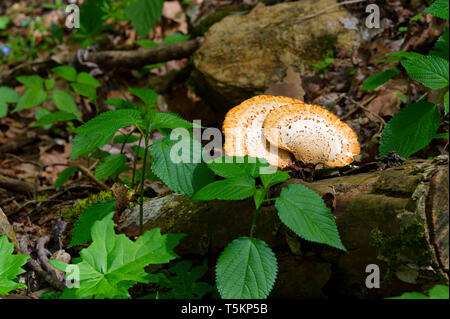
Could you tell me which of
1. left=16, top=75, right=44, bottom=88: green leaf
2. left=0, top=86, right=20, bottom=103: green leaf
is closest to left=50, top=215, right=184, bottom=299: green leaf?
left=0, top=86, right=20, bottom=103: green leaf

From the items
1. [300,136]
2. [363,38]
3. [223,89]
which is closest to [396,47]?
[363,38]

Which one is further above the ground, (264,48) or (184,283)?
(264,48)

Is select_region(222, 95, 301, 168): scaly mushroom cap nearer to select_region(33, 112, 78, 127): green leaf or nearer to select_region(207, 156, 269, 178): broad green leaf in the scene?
select_region(207, 156, 269, 178): broad green leaf

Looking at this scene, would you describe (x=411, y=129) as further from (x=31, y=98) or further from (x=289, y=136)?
(x=31, y=98)

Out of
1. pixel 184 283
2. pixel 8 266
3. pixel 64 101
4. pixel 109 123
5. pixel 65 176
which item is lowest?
Result: pixel 184 283

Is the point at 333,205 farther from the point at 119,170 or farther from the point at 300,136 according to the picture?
the point at 119,170

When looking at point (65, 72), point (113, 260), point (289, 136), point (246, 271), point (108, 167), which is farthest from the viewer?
point (65, 72)

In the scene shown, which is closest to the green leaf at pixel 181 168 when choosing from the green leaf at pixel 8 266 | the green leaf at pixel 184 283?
the green leaf at pixel 184 283

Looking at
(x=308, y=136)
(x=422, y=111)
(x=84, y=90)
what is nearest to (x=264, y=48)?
(x=84, y=90)
